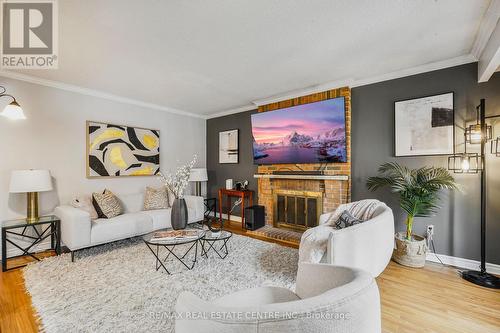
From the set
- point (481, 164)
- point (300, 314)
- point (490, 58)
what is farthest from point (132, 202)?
point (490, 58)

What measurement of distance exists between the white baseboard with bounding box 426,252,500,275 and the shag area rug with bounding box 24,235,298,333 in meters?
1.72

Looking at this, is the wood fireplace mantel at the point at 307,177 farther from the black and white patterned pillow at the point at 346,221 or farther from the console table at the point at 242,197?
the black and white patterned pillow at the point at 346,221

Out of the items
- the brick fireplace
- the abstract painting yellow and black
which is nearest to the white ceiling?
the brick fireplace

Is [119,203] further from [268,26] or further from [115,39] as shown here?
[268,26]

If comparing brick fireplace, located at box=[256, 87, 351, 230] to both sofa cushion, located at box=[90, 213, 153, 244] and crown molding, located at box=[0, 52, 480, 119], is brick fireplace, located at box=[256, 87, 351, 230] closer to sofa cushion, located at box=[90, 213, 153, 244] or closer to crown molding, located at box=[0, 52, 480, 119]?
Answer: crown molding, located at box=[0, 52, 480, 119]

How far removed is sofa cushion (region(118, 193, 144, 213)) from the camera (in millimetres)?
3822

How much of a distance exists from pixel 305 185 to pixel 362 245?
79.6 inches

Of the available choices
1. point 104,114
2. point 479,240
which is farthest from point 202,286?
point 104,114

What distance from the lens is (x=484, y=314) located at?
1831mm

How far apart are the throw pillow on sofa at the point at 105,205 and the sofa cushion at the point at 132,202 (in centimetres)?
26

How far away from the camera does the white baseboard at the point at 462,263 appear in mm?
2504

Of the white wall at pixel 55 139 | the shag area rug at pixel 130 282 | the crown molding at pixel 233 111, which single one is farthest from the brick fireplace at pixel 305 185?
the white wall at pixel 55 139
